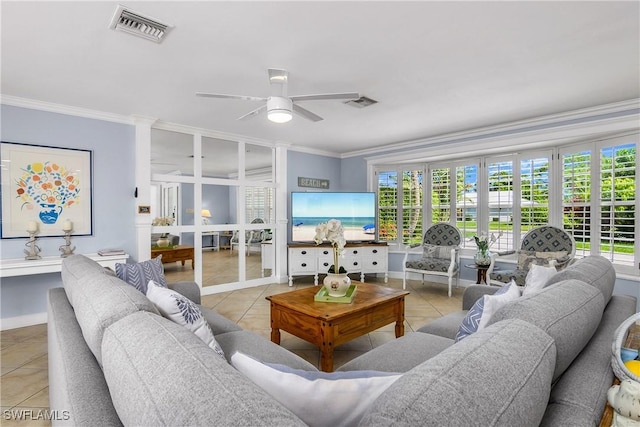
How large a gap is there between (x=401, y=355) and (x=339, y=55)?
2123mm

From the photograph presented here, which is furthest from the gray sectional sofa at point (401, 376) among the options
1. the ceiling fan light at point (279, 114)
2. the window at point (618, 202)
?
the window at point (618, 202)

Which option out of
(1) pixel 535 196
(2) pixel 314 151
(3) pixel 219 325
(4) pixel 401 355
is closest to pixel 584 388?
(4) pixel 401 355

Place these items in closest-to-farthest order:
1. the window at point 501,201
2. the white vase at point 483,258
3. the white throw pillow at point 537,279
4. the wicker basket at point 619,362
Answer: the wicker basket at point 619,362
the white throw pillow at point 537,279
the white vase at point 483,258
the window at point 501,201

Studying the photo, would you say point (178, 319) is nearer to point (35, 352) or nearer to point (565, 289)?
point (565, 289)

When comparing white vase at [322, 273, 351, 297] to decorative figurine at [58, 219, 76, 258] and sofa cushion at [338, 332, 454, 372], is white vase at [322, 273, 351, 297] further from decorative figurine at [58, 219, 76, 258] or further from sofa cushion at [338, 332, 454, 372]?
decorative figurine at [58, 219, 76, 258]

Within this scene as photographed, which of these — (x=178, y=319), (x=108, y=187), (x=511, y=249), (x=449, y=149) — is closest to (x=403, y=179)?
(x=449, y=149)

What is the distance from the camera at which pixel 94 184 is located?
392 cm

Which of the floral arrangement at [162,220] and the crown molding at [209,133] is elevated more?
the crown molding at [209,133]

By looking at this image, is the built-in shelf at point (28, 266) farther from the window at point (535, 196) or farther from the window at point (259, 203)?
the window at point (535, 196)

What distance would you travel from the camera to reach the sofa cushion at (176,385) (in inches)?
22.5

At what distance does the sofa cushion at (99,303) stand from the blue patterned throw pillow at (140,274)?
2.13ft

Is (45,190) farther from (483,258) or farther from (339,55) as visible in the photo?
(483,258)

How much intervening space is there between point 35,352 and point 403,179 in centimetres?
541

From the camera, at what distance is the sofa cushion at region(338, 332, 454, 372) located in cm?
166
